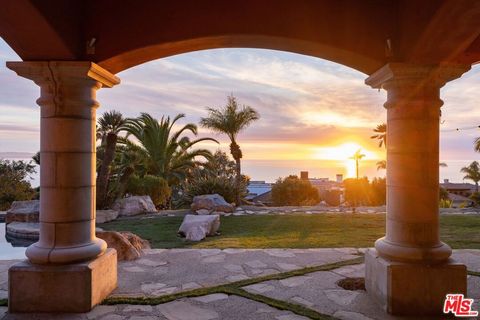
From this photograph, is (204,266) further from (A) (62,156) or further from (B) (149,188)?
(B) (149,188)

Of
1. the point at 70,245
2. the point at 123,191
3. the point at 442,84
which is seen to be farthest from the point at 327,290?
the point at 123,191

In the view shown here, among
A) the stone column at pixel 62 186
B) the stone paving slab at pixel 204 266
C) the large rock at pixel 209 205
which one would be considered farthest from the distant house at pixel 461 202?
the stone column at pixel 62 186

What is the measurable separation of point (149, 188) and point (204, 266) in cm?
1097

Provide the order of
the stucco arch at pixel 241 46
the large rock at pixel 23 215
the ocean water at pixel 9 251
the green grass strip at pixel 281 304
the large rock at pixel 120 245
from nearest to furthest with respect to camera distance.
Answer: the green grass strip at pixel 281 304 → the stucco arch at pixel 241 46 → the large rock at pixel 120 245 → the ocean water at pixel 9 251 → the large rock at pixel 23 215

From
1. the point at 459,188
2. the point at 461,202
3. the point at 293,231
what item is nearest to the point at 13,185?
the point at 293,231

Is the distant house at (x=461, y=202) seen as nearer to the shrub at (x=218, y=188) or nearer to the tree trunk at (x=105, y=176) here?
the shrub at (x=218, y=188)

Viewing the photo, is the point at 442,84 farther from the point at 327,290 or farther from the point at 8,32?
the point at 8,32

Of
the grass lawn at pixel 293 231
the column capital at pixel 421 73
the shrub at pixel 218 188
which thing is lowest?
the grass lawn at pixel 293 231

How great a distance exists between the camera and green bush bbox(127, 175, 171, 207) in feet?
52.5

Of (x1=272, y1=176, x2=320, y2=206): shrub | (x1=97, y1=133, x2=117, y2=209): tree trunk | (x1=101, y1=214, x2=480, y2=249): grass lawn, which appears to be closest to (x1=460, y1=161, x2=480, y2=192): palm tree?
(x1=272, y1=176, x2=320, y2=206): shrub

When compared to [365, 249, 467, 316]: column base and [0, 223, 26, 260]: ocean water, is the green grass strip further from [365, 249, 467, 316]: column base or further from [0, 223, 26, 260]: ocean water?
[0, 223, 26, 260]: ocean water

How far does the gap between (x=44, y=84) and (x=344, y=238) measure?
6.72m

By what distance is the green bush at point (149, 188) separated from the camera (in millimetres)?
16016

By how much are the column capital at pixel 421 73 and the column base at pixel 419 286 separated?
6.69 feet
